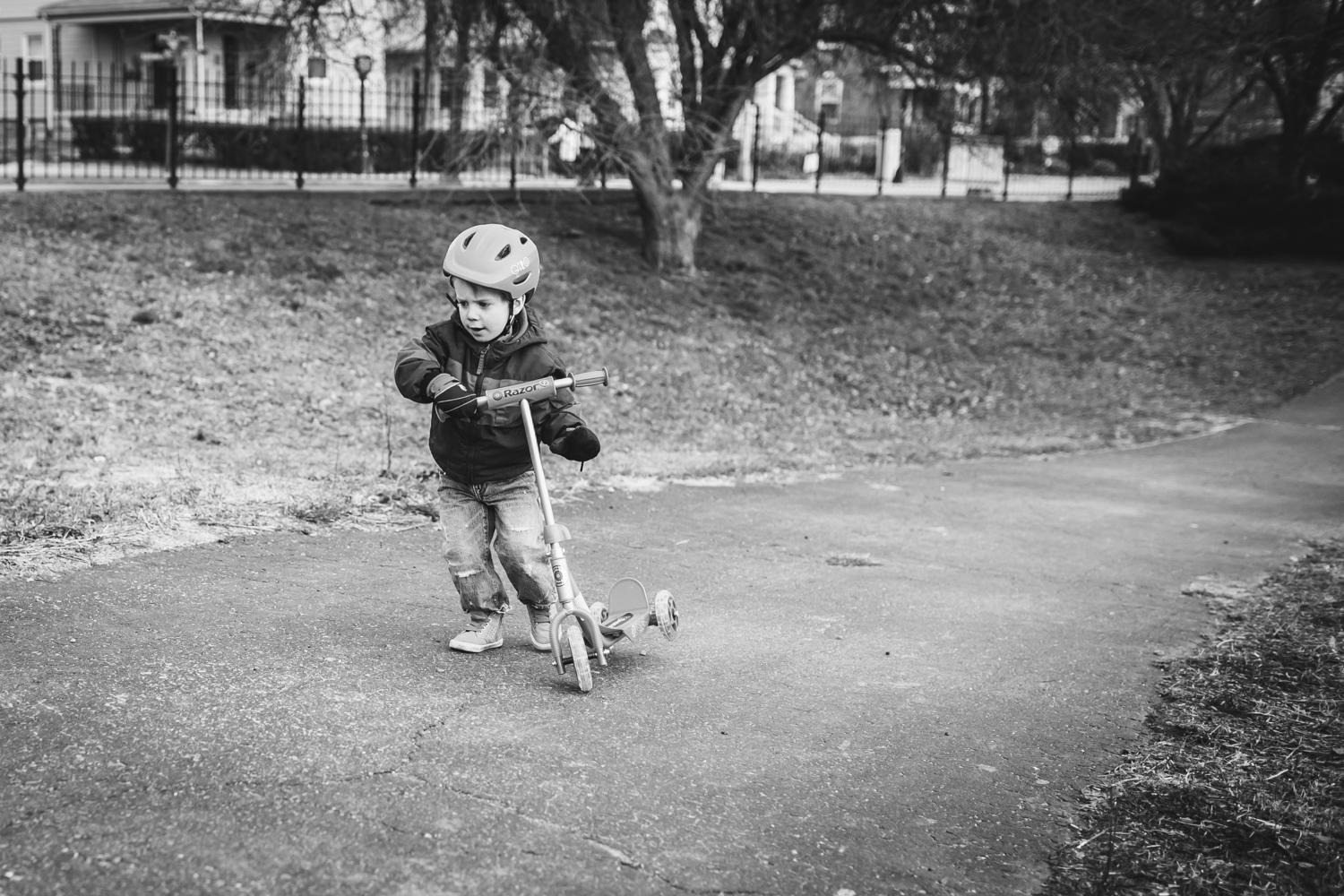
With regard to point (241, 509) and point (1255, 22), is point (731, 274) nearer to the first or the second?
point (1255, 22)

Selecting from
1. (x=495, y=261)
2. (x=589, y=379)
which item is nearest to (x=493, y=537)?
(x=589, y=379)

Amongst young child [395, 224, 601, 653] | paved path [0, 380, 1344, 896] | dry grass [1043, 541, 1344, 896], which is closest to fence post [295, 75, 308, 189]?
paved path [0, 380, 1344, 896]

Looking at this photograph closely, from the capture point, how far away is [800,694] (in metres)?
4.74

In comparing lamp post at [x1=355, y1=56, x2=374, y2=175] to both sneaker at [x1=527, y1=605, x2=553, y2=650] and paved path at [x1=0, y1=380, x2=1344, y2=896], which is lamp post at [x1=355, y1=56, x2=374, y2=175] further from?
sneaker at [x1=527, y1=605, x2=553, y2=650]

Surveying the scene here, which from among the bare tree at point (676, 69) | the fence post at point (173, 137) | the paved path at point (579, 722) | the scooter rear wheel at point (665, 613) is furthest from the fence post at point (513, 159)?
the scooter rear wheel at point (665, 613)

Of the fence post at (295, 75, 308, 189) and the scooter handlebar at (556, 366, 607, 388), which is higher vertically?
the fence post at (295, 75, 308, 189)

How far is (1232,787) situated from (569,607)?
2.22 m

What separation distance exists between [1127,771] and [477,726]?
82.9 inches

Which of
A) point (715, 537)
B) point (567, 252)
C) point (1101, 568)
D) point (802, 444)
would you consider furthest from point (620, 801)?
point (567, 252)

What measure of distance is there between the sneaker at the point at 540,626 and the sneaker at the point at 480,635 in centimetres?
12

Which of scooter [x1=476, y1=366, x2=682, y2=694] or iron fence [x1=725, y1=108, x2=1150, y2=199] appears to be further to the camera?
iron fence [x1=725, y1=108, x2=1150, y2=199]

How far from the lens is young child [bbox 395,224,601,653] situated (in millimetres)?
4520

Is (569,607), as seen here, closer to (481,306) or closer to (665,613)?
(665,613)

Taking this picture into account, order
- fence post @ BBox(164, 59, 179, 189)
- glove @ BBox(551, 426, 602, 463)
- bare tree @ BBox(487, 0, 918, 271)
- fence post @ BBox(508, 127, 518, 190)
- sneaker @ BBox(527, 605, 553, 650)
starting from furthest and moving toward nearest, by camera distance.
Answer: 1. fence post @ BBox(164, 59, 179, 189)
2. bare tree @ BBox(487, 0, 918, 271)
3. fence post @ BBox(508, 127, 518, 190)
4. sneaker @ BBox(527, 605, 553, 650)
5. glove @ BBox(551, 426, 602, 463)
